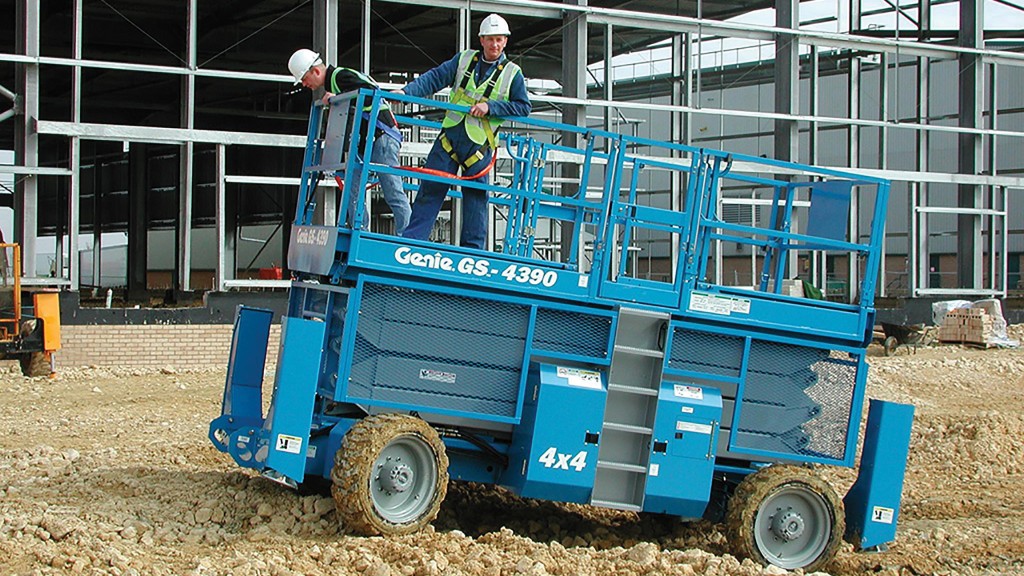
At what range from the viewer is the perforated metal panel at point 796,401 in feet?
26.8

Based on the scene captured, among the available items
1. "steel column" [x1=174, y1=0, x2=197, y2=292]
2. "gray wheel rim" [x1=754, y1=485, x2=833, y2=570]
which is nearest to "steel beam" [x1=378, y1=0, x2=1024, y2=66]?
"steel column" [x1=174, y1=0, x2=197, y2=292]

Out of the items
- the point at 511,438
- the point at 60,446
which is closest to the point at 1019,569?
the point at 511,438

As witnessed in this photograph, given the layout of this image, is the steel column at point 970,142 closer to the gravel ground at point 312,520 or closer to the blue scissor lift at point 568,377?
the gravel ground at point 312,520

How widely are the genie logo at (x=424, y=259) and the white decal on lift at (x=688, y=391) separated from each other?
1.81m

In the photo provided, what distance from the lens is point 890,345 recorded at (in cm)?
2225

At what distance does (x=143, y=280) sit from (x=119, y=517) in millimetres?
26684

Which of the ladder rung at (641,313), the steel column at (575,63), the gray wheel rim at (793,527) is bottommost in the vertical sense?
the gray wheel rim at (793,527)

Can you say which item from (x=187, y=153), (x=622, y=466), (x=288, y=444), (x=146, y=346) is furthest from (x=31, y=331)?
(x=622, y=466)

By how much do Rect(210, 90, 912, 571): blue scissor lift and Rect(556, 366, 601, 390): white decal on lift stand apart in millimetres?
15

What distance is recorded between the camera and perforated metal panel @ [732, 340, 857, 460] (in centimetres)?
816

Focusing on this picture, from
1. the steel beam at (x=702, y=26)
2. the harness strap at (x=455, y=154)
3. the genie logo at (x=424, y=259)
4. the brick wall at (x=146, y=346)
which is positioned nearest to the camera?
the genie logo at (x=424, y=259)

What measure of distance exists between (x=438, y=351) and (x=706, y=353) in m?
1.93

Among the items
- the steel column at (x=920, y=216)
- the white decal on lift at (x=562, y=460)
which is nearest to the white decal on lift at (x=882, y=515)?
the white decal on lift at (x=562, y=460)

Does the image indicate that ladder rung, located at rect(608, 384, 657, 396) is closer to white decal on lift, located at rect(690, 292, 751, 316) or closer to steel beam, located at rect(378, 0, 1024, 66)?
white decal on lift, located at rect(690, 292, 751, 316)
